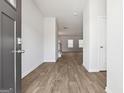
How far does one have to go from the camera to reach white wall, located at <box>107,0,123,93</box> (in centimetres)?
185

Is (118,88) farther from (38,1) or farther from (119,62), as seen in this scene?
(38,1)

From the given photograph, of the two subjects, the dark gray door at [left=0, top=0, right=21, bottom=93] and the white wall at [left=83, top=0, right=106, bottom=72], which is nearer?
the dark gray door at [left=0, top=0, right=21, bottom=93]

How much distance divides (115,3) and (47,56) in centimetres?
560

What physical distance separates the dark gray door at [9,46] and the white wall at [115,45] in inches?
56.5

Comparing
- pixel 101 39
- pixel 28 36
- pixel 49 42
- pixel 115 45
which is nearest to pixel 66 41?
pixel 49 42

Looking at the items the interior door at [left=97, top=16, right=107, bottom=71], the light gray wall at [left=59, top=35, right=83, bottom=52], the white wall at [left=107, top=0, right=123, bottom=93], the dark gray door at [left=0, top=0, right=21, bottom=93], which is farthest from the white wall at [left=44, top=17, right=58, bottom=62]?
the light gray wall at [left=59, top=35, right=83, bottom=52]

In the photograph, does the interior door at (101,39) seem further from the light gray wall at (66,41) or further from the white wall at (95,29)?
the light gray wall at (66,41)

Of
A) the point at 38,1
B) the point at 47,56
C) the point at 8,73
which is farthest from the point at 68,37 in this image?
the point at 8,73

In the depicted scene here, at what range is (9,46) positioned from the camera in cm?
156

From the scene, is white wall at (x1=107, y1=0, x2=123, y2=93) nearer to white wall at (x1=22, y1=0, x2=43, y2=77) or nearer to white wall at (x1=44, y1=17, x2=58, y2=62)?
white wall at (x1=22, y1=0, x2=43, y2=77)

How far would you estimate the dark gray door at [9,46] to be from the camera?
137 cm

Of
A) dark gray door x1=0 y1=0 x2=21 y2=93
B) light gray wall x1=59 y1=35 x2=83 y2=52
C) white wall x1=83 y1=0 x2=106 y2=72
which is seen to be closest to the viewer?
dark gray door x1=0 y1=0 x2=21 y2=93

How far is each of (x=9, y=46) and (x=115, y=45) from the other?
1.53 meters

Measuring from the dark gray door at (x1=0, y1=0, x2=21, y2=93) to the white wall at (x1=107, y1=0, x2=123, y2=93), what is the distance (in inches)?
56.5
